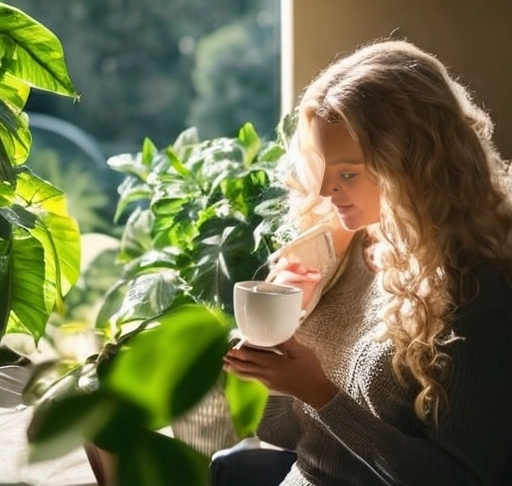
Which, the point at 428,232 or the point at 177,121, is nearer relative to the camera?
the point at 428,232

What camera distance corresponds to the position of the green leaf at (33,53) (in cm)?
177

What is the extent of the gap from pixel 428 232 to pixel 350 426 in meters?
0.26

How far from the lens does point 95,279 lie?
10.0ft

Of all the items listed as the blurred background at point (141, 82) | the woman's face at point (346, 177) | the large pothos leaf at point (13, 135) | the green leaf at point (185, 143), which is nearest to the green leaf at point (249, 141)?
the green leaf at point (185, 143)

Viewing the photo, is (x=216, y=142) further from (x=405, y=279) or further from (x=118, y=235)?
(x=405, y=279)

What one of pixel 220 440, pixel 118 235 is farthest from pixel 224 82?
pixel 220 440

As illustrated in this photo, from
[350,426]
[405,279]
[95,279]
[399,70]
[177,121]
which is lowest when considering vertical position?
[95,279]

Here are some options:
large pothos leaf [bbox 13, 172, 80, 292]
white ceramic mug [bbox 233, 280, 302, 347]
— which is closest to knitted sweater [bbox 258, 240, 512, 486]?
white ceramic mug [bbox 233, 280, 302, 347]

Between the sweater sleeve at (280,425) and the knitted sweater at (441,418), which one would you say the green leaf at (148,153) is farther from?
the knitted sweater at (441,418)

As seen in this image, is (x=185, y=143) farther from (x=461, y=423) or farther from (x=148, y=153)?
(x=461, y=423)

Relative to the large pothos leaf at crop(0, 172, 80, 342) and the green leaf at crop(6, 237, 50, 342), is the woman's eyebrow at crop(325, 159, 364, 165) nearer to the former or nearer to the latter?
the large pothos leaf at crop(0, 172, 80, 342)

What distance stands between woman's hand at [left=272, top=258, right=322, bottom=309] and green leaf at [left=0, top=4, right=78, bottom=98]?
1.59ft

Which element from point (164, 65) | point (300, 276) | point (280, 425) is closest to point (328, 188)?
point (300, 276)

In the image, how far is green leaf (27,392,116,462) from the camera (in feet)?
1.51
